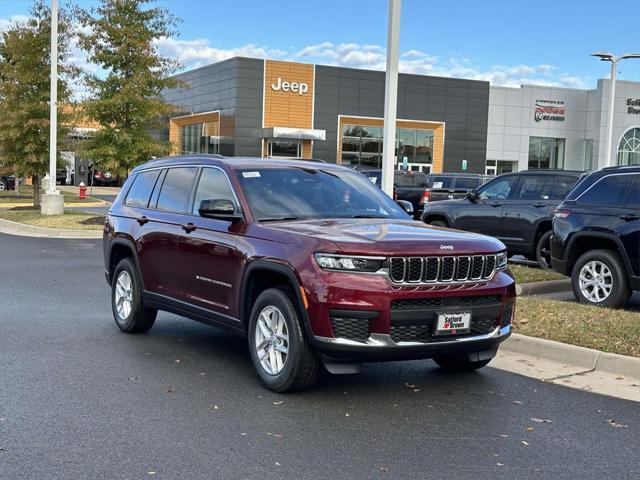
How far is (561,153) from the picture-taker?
60.1m

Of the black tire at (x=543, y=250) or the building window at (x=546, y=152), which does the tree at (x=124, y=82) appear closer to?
the black tire at (x=543, y=250)

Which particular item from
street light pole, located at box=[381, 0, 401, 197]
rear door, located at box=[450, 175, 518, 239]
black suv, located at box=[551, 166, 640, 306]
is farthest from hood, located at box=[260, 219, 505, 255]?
rear door, located at box=[450, 175, 518, 239]

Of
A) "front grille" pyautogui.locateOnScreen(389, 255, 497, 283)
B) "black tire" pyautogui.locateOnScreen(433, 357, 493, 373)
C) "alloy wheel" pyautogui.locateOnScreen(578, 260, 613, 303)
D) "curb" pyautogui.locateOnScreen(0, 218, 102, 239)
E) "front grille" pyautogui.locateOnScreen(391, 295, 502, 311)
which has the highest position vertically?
"front grille" pyautogui.locateOnScreen(389, 255, 497, 283)

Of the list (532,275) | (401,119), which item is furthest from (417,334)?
(401,119)

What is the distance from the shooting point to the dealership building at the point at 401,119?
2032 inches

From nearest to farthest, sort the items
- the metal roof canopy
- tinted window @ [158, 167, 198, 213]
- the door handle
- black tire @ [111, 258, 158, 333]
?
the door handle → tinted window @ [158, 167, 198, 213] → black tire @ [111, 258, 158, 333] → the metal roof canopy

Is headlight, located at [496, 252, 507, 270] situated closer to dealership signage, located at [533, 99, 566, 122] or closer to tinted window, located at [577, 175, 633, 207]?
tinted window, located at [577, 175, 633, 207]

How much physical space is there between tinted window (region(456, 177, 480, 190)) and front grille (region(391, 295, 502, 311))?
18354 mm

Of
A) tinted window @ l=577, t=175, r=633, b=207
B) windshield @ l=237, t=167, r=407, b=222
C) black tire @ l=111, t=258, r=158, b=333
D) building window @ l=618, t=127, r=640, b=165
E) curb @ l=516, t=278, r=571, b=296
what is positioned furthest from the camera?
building window @ l=618, t=127, r=640, b=165

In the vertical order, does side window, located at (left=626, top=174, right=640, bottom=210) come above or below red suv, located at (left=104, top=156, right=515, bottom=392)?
above

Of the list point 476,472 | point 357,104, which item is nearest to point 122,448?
point 476,472

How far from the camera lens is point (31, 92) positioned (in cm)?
2680

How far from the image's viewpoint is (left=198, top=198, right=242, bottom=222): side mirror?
6211 mm

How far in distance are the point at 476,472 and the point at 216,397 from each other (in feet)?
7.25
